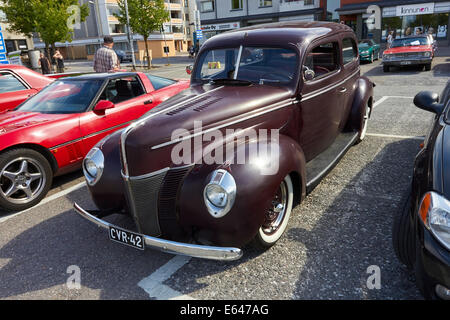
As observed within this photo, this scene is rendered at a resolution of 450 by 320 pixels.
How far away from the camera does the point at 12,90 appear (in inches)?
244

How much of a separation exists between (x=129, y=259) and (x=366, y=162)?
11.9 feet

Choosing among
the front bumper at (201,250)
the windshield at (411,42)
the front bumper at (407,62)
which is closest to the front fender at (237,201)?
the front bumper at (201,250)

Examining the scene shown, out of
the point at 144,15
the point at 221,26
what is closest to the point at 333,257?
the point at 144,15

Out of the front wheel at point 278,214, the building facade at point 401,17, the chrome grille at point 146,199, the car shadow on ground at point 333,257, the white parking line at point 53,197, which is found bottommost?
the car shadow on ground at point 333,257

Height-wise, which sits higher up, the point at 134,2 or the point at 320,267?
the point at 134,2

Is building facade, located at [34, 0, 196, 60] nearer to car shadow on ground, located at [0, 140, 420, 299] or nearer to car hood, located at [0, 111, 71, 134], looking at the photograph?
car hood, located at [0, 111, 71, 134]

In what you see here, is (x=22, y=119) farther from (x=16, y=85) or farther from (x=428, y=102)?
(x=428, y=102)

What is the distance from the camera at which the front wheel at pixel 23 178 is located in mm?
3971

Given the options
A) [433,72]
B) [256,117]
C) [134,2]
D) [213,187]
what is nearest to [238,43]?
[256,117]

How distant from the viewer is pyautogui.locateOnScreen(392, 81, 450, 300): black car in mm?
1953

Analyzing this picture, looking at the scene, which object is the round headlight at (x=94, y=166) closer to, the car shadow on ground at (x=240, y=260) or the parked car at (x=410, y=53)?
the car shadow on ground at (x=240, y=260)

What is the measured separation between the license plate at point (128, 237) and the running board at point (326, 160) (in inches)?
65.4

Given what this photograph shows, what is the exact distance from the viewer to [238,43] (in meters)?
4.02

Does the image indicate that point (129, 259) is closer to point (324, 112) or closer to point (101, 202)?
point (101, 202)
